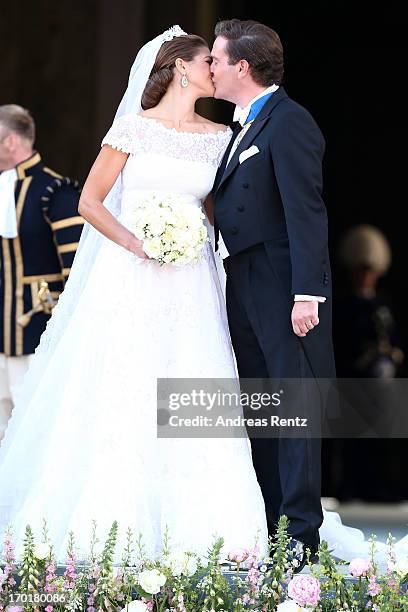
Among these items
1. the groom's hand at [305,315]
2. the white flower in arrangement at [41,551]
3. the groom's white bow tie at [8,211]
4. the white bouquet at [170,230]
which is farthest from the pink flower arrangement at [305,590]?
the groom's white bow tie at [8,211]

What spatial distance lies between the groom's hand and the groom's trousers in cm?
9

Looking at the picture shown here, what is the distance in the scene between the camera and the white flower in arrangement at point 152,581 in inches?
128

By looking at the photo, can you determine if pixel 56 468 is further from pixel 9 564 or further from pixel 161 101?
pixel 161 101

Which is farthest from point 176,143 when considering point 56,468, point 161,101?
point 56,468

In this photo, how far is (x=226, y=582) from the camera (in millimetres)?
3426

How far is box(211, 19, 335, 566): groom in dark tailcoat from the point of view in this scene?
396 centimetres

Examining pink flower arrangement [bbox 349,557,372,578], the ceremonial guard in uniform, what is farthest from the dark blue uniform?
pink flower arrangement [bbox 349,557,372,578]

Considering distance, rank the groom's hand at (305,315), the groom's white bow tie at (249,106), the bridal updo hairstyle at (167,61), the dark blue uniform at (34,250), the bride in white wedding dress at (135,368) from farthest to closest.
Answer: the dark blue uniform at (34,250)
the bridal updo hairstyle at (167,61)
the groom's white bow tie at (249,106)
the bride in white wedding dress at (135,368)
the groom's hand at (305,315)

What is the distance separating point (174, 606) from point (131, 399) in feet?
2.96

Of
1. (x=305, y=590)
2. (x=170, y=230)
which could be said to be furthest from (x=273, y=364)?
(x=305, y=590)

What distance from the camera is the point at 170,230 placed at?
4027 mm

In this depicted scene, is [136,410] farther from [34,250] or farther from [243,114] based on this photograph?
[34,250]

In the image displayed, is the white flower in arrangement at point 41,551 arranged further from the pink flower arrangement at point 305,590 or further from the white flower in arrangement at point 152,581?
the pink flower arrangement at point 305,590

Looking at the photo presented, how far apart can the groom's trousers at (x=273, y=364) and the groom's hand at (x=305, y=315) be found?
92mm
